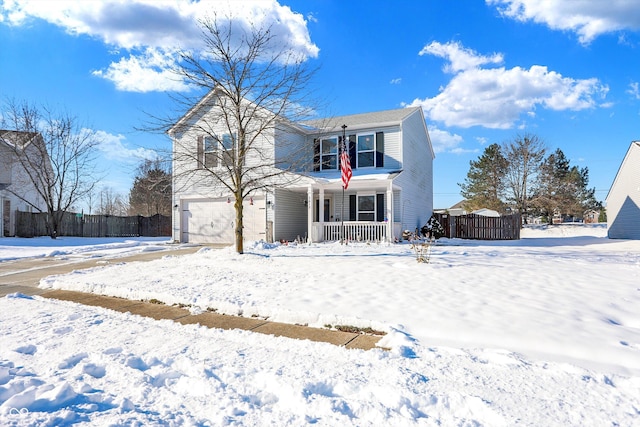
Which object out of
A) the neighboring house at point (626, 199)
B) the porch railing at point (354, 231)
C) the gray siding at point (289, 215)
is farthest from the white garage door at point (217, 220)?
the neighboring house at point (626, 199)

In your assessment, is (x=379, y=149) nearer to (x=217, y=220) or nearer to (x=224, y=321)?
(x=217, y=220)

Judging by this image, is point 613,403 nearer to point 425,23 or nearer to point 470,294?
point 470,294

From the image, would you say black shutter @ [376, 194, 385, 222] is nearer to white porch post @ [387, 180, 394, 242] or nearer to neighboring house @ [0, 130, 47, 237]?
white porch post @ [387, 180, 394, 242]

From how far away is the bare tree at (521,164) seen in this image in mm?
30250

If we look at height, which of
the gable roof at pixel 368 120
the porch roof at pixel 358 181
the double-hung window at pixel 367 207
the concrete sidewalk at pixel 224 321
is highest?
the gable roof at pixel 368 120

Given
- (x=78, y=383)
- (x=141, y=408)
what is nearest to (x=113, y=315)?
(x=78, y=383)

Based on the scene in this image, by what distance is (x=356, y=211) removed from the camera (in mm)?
17000

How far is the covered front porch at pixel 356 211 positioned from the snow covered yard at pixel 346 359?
27.3 ft

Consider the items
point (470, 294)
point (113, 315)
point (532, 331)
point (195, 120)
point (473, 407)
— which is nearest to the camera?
point (473, 407)

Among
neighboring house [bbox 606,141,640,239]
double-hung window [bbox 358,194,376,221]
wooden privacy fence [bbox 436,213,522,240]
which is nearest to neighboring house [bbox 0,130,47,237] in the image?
double-hung window [bbox 358,194,376,221]

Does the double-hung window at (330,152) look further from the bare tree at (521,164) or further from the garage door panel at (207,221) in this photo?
the bare tree at (521,164)

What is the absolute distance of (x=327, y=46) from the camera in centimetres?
1120

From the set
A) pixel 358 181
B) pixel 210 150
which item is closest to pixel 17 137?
pixel 210 150

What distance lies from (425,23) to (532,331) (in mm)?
12446
